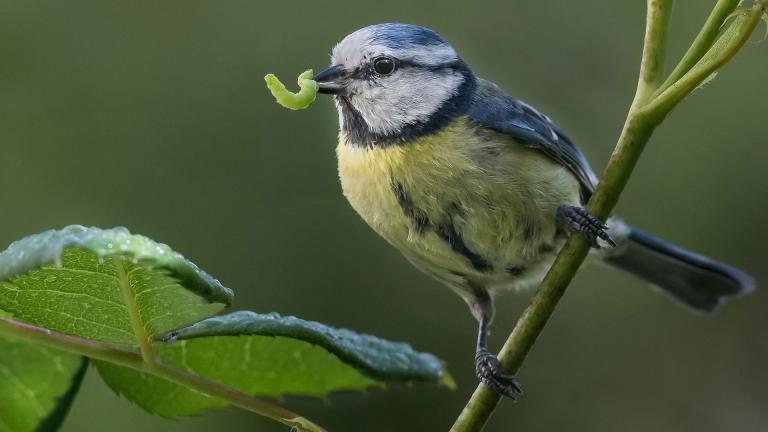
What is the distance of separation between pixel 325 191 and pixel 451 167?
2456 mm

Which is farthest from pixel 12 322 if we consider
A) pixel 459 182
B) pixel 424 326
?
pixel 424 326

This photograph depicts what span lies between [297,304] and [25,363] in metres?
3.23

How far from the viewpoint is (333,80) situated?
2650 millimetres

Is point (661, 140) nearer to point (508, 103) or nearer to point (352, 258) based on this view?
point (352, 258)

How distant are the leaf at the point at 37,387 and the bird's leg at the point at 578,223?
90 cm

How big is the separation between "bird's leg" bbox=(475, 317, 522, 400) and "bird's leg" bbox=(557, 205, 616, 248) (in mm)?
320

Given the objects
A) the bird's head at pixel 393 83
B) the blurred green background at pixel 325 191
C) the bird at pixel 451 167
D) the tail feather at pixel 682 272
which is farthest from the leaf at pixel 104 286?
the blurred green background at pixel 325 191

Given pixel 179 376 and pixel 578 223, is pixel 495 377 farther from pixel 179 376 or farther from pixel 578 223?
pixel 179 376

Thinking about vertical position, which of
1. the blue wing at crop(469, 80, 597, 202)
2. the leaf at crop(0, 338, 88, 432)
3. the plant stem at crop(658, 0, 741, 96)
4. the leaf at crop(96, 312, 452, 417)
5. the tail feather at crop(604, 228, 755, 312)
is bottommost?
the leaf at crop(0, 338, 88, 432)

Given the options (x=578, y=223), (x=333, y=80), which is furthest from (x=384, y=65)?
(x=578, y=223)

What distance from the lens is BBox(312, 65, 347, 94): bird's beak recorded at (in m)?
2.60

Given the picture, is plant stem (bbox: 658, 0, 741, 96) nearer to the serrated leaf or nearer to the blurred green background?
the serrated leaf

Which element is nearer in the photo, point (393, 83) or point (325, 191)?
point (393, 83)

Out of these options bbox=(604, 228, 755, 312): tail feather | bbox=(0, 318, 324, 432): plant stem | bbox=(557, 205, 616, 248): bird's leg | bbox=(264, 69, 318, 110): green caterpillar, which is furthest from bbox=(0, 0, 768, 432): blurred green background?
bbox=(0, 318, 324, 432): plant stem
